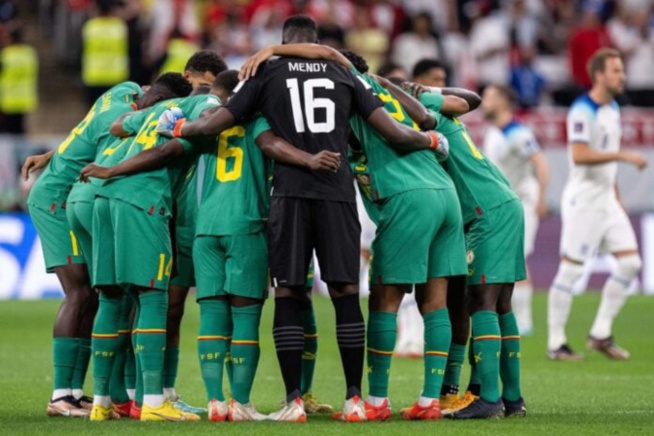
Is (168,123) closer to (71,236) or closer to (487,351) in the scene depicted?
(71,236)

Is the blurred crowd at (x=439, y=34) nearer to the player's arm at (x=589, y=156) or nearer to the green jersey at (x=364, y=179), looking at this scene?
the player's arm at (x=589, y=156)

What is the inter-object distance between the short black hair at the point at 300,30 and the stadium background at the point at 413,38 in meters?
12.2

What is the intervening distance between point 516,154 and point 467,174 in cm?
638

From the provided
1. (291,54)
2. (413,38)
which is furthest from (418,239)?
(413,38)

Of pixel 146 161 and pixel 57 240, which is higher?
pixel 146 161

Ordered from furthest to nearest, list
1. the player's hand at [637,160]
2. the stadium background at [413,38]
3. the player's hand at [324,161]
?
the stadium background at [413,38]
the player's hand at [637,160]
the player's hand at [324,161]

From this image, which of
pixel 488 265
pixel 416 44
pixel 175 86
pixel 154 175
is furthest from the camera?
pixel 416 44

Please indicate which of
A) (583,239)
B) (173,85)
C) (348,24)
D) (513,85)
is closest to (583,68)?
(513,85)

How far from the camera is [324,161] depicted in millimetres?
9172

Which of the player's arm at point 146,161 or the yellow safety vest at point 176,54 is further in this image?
the yellow safety vest at point 176,54

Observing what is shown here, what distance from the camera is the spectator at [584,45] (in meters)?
24.4

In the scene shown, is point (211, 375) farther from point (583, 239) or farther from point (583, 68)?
point (583, 68)

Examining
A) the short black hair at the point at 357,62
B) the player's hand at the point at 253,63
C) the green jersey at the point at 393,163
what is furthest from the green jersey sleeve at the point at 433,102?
the player's hand at the point at 253,63

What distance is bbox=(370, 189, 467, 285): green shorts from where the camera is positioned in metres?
9.41
